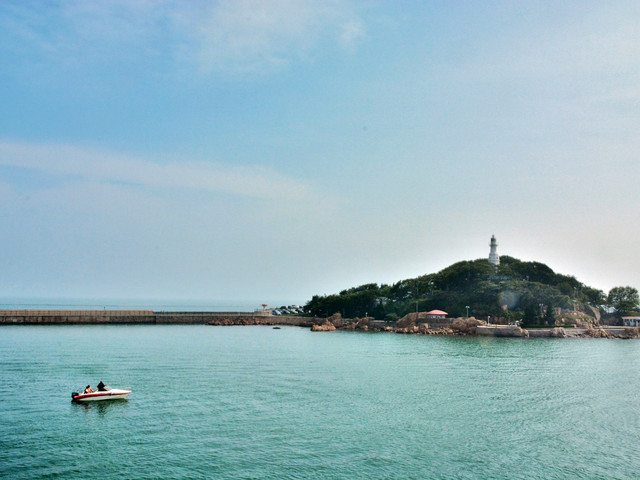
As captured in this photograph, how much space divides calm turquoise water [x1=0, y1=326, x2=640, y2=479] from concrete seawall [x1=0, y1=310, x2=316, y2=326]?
2012 inches

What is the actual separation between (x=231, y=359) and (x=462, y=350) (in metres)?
32.1

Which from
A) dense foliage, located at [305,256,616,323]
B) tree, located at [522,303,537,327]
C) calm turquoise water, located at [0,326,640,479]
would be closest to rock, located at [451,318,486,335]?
dense foliage, located at [305,256,616,323]

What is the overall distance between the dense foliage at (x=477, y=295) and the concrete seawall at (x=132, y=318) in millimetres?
12381

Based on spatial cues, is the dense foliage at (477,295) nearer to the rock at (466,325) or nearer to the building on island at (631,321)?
the building on island at (631,321)

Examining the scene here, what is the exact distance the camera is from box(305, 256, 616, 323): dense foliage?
109750 mm

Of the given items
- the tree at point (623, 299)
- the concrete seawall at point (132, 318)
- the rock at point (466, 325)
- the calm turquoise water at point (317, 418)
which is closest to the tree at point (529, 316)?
the rock at point (466, 325)

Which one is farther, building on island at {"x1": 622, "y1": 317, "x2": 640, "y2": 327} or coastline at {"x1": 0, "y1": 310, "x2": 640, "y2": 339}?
building on island at {"x1": 622, "y1": 317, "x2": 640, "y2": 327}

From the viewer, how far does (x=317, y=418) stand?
3206 centimetres

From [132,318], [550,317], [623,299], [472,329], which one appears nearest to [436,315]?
[472,329]

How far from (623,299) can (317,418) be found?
395 ft

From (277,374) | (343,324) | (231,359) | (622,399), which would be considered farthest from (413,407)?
(343,324)

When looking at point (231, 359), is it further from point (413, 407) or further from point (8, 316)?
point (8, 316)

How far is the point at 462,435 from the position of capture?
2991 centimetres

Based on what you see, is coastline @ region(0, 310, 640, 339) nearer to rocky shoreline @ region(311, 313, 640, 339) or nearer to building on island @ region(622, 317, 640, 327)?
rocky shoreline @ region(311, 313, 640, 339)
